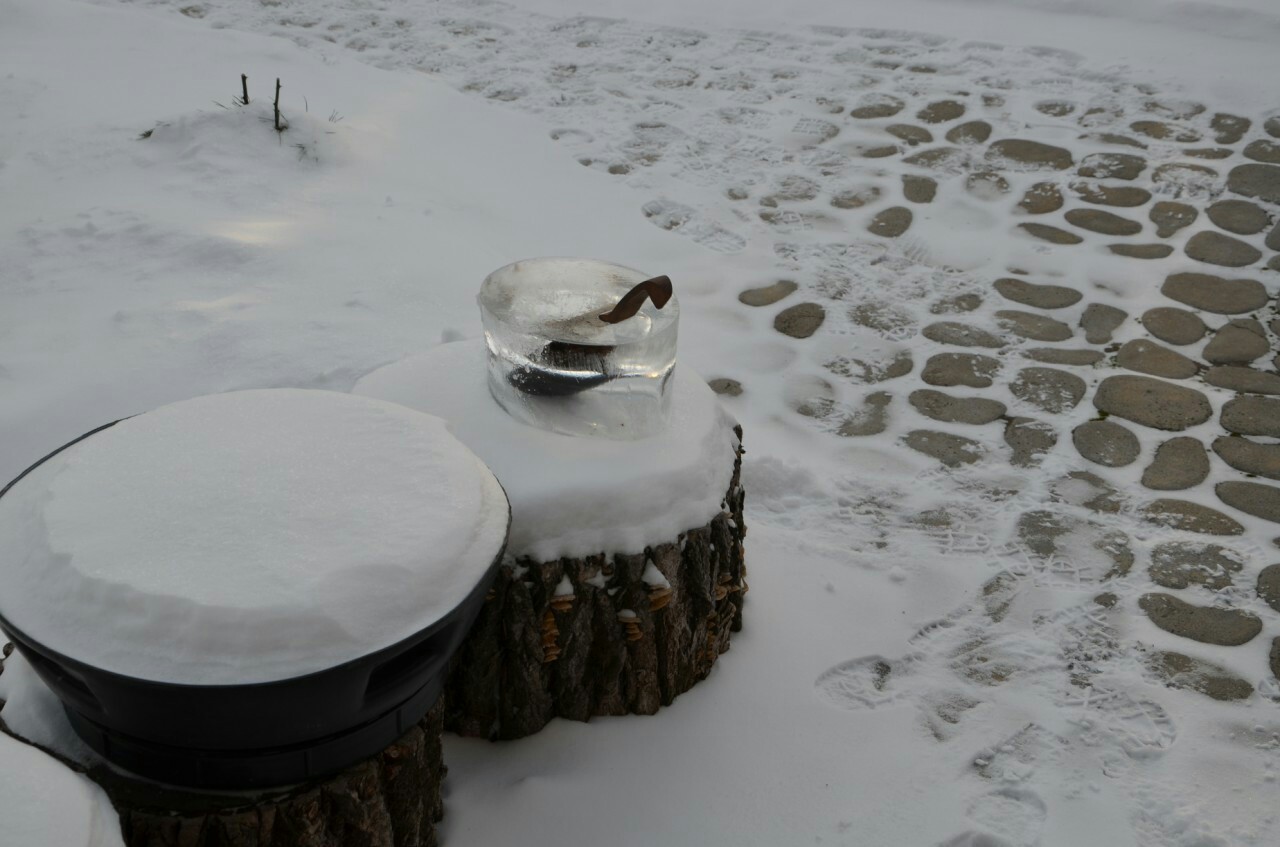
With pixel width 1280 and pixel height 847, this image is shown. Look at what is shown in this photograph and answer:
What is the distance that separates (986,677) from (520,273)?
4.84 feet

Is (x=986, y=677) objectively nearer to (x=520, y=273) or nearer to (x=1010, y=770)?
(x=1010, y=770)

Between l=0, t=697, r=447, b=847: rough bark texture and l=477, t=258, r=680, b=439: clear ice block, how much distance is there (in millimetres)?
686

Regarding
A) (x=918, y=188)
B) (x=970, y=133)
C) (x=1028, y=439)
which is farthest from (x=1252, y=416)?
(x=970, y=133)

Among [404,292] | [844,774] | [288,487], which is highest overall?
[288,487]

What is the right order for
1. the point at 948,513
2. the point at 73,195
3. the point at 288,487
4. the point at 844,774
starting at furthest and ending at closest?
the point at 73,195, the point at 948,513, the point at 844,774, the point at 288,487

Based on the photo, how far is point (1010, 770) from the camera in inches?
90.5

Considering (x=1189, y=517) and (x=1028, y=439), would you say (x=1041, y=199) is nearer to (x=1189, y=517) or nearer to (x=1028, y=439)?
(x=1028, y=439)

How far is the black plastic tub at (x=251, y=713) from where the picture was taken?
1385mm

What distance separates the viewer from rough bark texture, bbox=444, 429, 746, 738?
83.1 inches

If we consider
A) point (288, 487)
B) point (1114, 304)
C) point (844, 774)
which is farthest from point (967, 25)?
point (288, 487)

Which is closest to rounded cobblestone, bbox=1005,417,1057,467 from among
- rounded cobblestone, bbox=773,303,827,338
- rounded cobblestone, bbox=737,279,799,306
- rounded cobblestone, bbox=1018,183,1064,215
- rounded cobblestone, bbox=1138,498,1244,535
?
rounded cobblestone, bbox=1138,498,1244,535

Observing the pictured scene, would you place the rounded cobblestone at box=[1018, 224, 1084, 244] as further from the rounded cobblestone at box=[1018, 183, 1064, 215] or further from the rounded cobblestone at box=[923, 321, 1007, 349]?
the rounded cobblestone at box=[923, 321, 1007, 349]

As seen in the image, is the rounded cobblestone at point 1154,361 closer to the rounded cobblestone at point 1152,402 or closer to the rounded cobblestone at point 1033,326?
the rounded cobblestone at point 1152,402

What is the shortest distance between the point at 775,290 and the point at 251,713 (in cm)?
320
